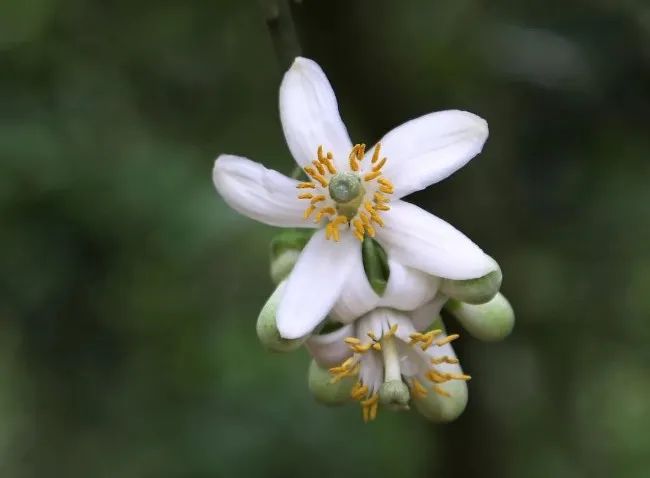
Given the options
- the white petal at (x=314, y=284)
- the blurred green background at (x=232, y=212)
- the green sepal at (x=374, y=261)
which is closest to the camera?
the white petal at (x=314, y=284)

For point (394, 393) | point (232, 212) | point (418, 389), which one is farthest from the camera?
point (232, 212)

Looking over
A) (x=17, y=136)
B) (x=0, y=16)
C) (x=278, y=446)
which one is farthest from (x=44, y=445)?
(x=0, y=16)

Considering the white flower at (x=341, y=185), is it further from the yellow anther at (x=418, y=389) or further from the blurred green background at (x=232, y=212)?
the blurred green background at (x=232, y=212)

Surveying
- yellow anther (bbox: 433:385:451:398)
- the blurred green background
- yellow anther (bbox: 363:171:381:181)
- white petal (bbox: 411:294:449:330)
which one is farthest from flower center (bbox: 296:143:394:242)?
the blurred green background

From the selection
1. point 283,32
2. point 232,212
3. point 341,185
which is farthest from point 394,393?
point 232,212

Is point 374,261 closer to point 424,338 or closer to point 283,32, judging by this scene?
point 424,338

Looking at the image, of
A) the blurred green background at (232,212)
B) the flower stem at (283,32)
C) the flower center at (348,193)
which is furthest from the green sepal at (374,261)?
the blurred green background at (232,212)
